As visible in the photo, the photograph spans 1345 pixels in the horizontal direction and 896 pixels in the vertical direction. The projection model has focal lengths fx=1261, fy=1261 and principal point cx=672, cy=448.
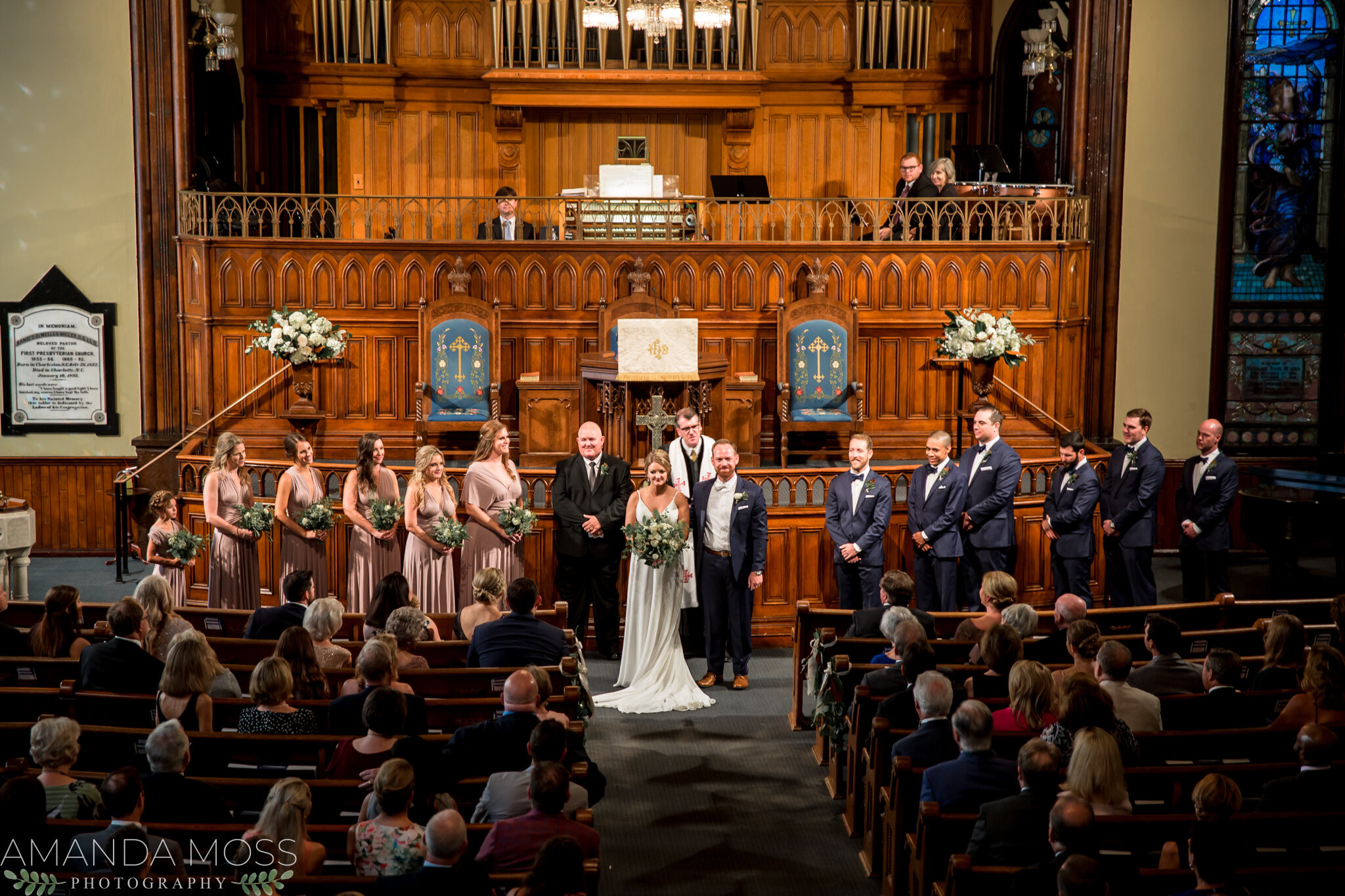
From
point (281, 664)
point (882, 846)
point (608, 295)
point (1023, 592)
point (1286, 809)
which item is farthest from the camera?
point (608, 295)

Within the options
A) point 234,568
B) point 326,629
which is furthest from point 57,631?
point 234,568

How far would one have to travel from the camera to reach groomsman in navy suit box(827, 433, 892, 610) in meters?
8.52

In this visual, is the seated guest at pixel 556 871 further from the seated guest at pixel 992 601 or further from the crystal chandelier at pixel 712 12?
the crystal chandelier at pixel 712 12

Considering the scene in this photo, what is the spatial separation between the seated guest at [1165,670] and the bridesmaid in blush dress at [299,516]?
518 cm

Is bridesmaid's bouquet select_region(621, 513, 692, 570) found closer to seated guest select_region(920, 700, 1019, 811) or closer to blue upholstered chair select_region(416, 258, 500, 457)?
seated guest select_region(920, 700, 1019, 811)

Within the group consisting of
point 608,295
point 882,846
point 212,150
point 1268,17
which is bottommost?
point 882,846

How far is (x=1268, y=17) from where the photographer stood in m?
12.8

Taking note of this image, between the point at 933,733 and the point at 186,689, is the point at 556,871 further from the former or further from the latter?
the point at 186,689

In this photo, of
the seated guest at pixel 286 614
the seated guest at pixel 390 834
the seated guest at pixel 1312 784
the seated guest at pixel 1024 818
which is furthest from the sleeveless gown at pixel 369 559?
the seated guest at pixel 1312 784

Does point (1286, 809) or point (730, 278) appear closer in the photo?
point (1286, 809)

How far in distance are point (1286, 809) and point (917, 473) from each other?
4.57m

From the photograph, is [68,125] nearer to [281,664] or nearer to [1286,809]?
[281,664]

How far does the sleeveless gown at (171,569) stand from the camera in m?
7.98

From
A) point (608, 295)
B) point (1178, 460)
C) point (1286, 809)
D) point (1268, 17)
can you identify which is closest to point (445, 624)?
point (1286, 809)
